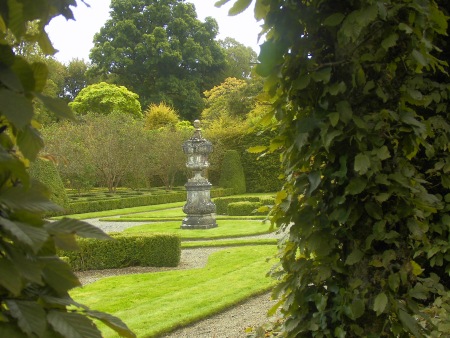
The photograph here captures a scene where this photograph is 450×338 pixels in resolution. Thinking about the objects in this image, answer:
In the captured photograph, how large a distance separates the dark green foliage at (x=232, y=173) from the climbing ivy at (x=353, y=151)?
24.1 meters

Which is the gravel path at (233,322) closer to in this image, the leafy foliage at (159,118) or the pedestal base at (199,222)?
the pedestal base at (199,222)

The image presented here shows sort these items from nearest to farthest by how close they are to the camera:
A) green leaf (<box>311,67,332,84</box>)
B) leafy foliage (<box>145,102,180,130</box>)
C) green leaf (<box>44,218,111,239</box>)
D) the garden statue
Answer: green leaf (<box>44,218,111,239</box>) < green leaf (<box>311,67,332,84</box>) < the garden statue < leafy foliage (<box>145,102,180,130</box>)

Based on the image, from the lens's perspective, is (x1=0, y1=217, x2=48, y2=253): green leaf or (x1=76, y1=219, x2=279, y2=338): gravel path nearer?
(x1=0, y1=217, x2=48, y2=253): green leaf

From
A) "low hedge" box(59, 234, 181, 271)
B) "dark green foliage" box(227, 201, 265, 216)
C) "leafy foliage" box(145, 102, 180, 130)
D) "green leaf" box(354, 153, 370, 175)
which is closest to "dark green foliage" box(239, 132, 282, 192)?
"leafy foliage" box(145, 102, 180, 130)

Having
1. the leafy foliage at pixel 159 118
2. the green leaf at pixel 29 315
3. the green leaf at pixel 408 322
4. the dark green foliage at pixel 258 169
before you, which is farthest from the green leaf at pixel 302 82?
the leafy foliage at pixel 159 118

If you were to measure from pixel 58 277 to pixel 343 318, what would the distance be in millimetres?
1760

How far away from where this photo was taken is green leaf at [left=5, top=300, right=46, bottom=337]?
854mm

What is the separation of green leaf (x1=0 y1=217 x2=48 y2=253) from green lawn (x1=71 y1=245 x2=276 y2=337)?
179 inches

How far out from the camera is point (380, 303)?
2.25 m

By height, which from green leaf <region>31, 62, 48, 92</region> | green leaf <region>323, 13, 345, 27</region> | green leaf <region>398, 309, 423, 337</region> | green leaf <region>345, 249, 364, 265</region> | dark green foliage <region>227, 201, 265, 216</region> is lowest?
dark green foliage <region>227, 201, 265, 216</region>

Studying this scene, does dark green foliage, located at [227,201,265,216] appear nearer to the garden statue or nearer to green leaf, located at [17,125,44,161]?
the garden statue

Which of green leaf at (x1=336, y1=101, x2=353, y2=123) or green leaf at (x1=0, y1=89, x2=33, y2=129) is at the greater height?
green leaf at (x1=336, y1=101, x2=353, y2=123)

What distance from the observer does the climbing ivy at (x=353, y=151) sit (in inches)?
90.7

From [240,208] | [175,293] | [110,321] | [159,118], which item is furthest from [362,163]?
[159,118]
